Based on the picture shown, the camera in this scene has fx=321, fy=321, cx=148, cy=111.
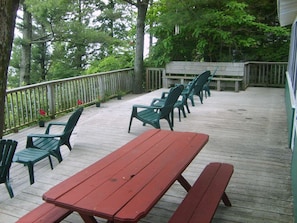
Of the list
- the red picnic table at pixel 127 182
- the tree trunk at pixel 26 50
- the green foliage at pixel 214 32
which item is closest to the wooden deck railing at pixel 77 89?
the green foliage at pixel 214 32

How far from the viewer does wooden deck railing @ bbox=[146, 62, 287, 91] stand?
35.3ft

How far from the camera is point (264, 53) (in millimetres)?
11750

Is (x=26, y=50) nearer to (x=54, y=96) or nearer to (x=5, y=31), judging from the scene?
(x=54, y=96)

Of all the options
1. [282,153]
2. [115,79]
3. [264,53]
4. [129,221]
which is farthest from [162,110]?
[264,53]

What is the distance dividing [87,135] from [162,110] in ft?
4.11

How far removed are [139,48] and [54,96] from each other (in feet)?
14.3

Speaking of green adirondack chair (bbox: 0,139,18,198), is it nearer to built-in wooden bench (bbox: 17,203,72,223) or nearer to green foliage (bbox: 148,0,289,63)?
built-in wooden bench (bbox: 17,203,72,223)

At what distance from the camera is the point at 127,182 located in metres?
2.03

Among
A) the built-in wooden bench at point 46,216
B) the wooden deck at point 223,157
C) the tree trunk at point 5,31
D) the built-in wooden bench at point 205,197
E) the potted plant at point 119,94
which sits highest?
the tree trunk at point 5,31

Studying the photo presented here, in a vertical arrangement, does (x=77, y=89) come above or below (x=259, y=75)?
below

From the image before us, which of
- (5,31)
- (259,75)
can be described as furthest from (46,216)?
(259,75)

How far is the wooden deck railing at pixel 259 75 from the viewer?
10.8m

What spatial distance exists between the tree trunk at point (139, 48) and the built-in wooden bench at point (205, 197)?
27.2 ft

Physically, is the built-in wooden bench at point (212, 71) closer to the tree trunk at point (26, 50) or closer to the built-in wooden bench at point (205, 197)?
the tree trunk at point (26, 50)
